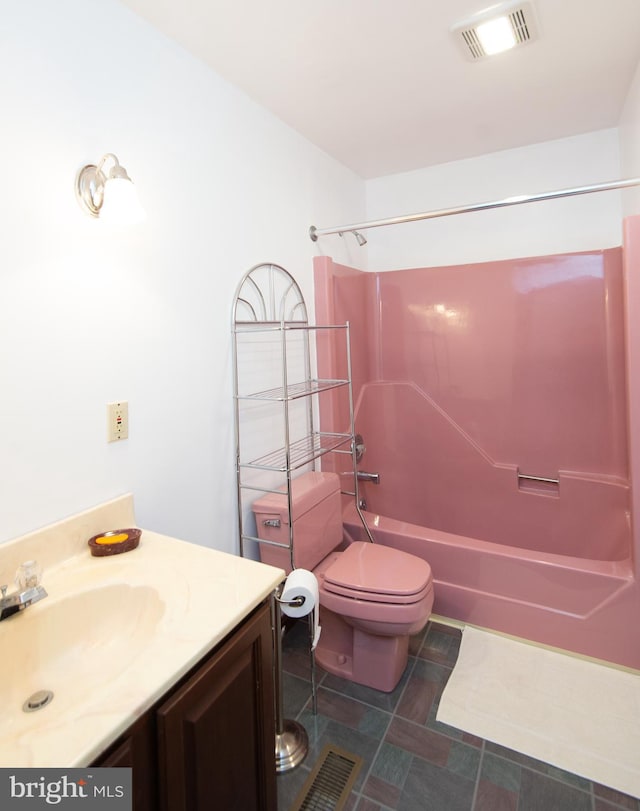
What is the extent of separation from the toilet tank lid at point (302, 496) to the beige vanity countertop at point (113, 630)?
1.75ft

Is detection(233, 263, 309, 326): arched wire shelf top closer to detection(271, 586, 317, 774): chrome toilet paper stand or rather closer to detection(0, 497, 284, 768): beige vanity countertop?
detection(0, 497, 284, 768): beige vanity countertop

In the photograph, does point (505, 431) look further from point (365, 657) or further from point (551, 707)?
point (365, 657)

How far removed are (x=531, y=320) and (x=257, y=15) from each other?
1833 mm

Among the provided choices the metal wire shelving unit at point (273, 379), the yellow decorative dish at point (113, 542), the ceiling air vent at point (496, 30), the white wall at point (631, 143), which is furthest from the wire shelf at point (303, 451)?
the white wall at point (631, 143)

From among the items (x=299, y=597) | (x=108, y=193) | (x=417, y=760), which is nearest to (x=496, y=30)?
(x=108, y=193)

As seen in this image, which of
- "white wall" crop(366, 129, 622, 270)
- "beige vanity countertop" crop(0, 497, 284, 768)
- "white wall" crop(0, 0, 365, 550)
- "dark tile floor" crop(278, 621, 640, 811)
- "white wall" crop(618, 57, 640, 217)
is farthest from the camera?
"white wall" crop(366, 129, 622, 270)

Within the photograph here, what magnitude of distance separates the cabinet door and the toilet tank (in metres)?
0.67

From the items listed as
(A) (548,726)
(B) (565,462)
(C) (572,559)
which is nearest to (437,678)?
(A) (548,726)

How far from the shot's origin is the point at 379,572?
174cm

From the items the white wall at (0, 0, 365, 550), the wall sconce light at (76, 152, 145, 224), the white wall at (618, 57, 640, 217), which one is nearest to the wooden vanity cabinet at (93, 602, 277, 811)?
Result: the white wall at (0, 0, 365, 550)

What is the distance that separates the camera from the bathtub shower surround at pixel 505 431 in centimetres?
194

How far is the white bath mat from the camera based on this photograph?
4.67ft

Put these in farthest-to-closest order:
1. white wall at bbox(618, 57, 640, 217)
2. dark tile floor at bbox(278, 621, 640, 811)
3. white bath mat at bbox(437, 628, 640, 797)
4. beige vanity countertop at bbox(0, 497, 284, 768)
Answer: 1. white wall at bbox(618, 57, 640, 217)
2. white bath mat at bbox(437, 628, 640, 797)
3. dark tile floor at bbox(278, 621, 640, 811)
4. beige vanity countertop at bbox(0, 497, 284, 768)

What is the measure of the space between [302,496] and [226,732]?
3.19 ft
